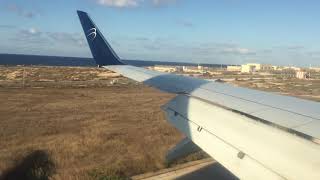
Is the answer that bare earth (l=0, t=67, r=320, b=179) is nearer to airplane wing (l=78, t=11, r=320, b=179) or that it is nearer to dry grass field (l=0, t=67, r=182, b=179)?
dry grass field (l=0, t=67, r=182, b=179)

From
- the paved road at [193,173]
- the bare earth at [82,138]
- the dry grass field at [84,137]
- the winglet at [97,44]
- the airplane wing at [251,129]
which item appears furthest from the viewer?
the dry grass field at [84,137]

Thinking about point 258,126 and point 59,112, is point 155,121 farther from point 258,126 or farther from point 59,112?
point 258,126

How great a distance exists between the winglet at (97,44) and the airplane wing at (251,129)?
241 centimetres

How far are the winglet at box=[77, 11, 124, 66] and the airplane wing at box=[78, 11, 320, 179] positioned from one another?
2409 millimetres

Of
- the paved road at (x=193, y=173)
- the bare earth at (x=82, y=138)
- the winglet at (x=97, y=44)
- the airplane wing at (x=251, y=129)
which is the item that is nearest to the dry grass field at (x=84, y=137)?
the bare earth at (x=82, y=138)

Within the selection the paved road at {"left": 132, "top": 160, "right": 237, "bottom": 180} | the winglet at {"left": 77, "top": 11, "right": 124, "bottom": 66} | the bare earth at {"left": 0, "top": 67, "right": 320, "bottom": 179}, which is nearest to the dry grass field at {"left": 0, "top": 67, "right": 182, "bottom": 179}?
the bare earth at {"left": 0, "top": 67, "right": 320, "bottom": 179}

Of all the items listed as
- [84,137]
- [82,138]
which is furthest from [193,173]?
[84,137]

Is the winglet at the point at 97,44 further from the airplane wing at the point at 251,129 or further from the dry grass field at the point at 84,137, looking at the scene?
the dry grass field at the point at 84,137

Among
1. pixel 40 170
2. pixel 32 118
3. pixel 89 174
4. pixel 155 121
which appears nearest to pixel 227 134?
pixel 89 174

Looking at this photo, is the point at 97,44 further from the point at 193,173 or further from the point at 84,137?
the point at 84,137

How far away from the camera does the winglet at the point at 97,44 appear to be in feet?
29.5

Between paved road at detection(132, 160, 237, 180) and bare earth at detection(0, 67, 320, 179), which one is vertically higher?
paved road at detection(132, 160, 237, 180)

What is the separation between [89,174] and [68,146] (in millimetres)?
4707

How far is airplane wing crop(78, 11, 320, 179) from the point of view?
4609mm
